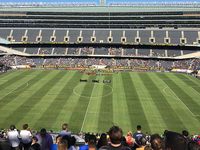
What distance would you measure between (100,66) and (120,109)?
53.8m

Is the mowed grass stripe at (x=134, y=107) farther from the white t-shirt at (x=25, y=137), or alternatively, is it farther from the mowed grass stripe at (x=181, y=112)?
the white t-shirt at (x=25, y=137)

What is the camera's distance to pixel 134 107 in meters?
47.4

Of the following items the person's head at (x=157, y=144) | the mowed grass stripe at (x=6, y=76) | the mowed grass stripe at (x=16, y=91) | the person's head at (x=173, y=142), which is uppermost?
the person's head at (x=173, y=142)

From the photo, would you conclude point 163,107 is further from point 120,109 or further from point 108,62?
point 108,62

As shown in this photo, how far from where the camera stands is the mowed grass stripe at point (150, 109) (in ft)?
128

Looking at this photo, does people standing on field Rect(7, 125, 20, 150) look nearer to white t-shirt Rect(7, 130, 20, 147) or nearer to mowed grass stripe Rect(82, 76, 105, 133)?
white t-shirt Rect(7, 130, 20, 147)

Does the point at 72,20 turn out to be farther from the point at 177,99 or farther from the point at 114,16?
the point at 177,99

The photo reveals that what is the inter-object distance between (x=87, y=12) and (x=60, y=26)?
12.1 meters

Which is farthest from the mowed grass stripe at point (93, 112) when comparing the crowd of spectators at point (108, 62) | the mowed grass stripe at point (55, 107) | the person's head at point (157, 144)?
the crowd of spectators at point (108, 62)

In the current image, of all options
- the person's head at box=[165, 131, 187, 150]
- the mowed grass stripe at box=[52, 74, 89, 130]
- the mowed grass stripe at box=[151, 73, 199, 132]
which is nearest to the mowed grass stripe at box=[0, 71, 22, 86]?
the mowed grass stripe at box=[52, 74, 89, 130]

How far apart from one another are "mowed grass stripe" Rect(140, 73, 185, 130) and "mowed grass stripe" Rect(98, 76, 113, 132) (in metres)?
7.02

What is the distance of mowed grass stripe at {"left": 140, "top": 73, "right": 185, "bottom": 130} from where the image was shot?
40.2 m

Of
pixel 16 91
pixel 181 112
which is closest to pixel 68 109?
pixel 16 91

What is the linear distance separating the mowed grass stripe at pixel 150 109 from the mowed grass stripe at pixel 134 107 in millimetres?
627
